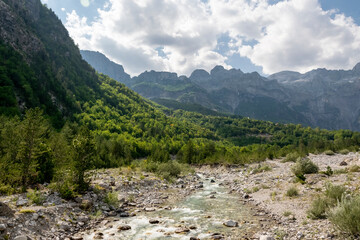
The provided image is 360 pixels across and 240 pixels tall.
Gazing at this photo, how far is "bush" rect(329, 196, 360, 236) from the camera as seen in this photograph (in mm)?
10125

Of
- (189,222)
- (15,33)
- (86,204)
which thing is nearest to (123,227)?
(86,204)

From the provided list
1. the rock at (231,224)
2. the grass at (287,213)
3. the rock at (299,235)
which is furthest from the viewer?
the grass at (287,213)

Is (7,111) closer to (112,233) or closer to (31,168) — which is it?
(31,168)

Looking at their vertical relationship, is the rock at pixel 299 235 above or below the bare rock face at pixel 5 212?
below

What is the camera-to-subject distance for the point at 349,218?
10289 mm

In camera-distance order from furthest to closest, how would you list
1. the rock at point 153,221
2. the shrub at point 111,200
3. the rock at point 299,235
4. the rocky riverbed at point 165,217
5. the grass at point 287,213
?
1. the shrub at point 111,200
2. the rock at point 153,221
3. the grass at point 287,213
4. the rocky riverbed at point 165,217
5. the rock at point 299,235

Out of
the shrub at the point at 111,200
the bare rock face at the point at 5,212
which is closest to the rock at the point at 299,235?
the shrub at the point at 111,200

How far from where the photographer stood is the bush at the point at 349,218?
1012 centimetres

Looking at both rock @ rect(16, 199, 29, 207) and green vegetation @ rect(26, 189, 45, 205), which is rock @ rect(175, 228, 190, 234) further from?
rock @ rect(16, 199, 29, 207)

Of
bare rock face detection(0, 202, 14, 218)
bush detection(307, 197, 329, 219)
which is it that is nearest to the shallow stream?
bush detection(307, 197, 329, 219)

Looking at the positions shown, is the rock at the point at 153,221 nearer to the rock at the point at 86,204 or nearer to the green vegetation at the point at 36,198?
the rock at the point at 86,204

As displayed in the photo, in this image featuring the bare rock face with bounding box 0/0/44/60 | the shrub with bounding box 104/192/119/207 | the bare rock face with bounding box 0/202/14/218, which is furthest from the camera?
the bare rock face with bounding box 0/0/44/60

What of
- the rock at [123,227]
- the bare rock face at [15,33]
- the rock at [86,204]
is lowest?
the rock at [123,227]

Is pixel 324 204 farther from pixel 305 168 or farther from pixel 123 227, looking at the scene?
pixel 305 168
